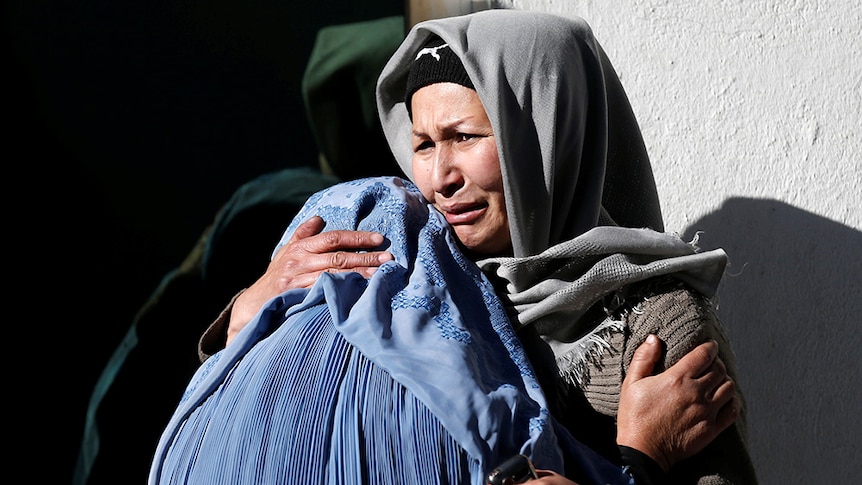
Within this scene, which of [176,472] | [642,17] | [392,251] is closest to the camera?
[176,472]

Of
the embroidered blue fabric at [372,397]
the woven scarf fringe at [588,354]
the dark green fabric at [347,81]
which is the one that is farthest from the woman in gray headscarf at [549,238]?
the dark green fabric at [347,81]

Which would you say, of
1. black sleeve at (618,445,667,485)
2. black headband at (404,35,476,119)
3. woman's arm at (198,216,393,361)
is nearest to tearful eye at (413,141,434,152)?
black headband at (404,35,476,119)

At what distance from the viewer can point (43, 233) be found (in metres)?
3.11

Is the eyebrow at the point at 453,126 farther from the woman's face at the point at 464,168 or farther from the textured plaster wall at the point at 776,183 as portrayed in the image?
the textured plaster wall at the point at 776,183

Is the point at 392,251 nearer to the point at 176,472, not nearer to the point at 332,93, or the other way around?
the point at 176,472

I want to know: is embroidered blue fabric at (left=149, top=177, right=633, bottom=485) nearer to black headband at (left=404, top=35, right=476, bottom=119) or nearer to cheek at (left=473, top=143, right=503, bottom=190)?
cheek at (left=473, top=143, right=503, bottom=190)

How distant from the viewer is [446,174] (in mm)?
2002

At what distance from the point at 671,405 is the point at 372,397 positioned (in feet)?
1.97

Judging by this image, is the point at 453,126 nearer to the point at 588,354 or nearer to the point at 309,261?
the point at 309,261

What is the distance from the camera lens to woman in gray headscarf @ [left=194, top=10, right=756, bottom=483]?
1888 millimetres

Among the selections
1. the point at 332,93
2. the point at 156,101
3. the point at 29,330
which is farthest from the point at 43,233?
the point at 332,93

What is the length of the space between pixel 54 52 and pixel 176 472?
188 cm

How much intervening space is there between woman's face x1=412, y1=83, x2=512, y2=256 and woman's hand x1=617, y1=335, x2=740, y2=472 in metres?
0.42

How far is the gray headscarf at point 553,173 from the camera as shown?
6.29 feet
